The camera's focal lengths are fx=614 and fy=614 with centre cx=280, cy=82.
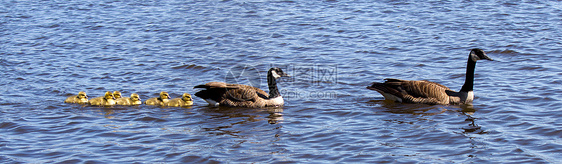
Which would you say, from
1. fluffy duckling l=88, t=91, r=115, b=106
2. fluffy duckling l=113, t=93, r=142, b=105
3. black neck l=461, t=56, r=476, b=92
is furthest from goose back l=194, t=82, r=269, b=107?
black neck l=461, t=56, r=476, b=92

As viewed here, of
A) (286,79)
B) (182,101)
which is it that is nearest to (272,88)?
(182,101)

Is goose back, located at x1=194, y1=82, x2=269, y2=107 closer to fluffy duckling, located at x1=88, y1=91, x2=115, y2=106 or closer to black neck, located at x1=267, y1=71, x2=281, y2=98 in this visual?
black neck, located at x1=267, y1=71, x2=281, y2=98

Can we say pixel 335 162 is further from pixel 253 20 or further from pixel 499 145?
pixel 253 20

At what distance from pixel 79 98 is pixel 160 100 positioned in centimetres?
154

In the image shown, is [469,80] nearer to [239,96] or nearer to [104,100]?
[239,96]

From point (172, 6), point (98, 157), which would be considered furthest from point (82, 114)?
point (172, 6)

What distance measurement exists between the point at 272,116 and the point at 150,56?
644 cm

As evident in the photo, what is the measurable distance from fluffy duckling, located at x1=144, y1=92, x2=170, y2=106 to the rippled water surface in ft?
0.86

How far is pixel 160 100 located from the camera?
38.5ft

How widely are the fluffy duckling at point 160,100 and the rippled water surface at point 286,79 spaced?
0.86ft

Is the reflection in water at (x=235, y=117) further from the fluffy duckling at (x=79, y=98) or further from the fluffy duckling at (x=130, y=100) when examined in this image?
the fluffy duckling at (x=79, y=98)

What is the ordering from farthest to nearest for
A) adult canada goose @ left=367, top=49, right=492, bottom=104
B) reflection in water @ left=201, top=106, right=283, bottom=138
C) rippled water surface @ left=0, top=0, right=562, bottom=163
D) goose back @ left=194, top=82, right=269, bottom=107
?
goose back @ left=194, top=82, right=269, bottom=107
adult canada goose @ left=367, top=49, right=492, bottom=104
reflection in water @ left=201, top=106, right=283, bottom=138
rippled water surface @ left=0, top=0, right=562, bottom=163

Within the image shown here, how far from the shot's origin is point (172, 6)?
2402 cm

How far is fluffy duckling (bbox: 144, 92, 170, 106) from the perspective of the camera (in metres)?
11.6
